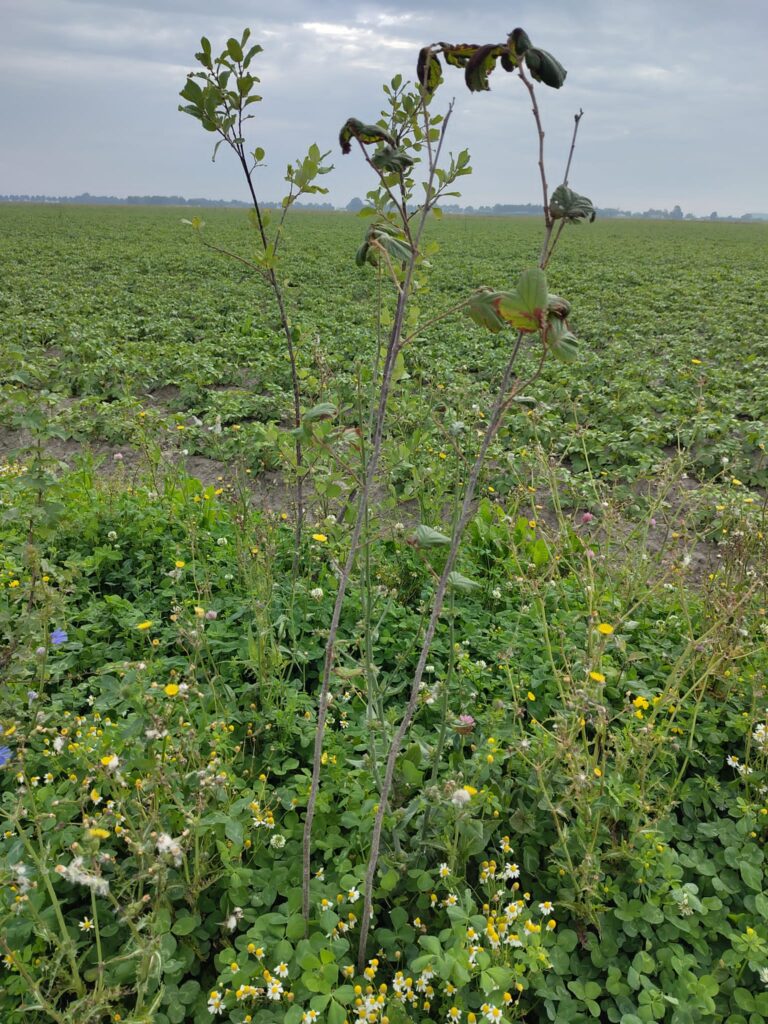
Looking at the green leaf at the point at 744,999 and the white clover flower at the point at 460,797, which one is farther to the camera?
the green leaf at the point at 744,999

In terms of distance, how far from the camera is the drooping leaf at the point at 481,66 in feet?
3.43

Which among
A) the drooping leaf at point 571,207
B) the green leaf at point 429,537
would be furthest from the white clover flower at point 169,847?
the drooping leaf at point 571,207

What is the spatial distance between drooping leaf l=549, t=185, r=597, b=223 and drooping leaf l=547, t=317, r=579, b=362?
0.64 ft

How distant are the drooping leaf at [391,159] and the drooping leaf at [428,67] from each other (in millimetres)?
126

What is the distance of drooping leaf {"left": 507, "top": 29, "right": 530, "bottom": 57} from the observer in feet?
3.33

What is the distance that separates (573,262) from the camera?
929 inches

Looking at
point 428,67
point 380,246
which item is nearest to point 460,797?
point 380,246

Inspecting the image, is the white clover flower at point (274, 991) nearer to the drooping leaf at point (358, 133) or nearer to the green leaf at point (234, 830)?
the green leaf at point (234, 830)

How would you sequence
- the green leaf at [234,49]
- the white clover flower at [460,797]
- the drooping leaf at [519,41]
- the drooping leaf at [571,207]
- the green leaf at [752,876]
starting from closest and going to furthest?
the drooping leaf at [519,41] → the drooping leaf at [571,207] → the white clover flower at [460,797] → the green leaf at [752,876] → the green leaf at [234,49]

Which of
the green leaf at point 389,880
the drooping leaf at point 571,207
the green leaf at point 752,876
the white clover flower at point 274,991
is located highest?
the drooping leaf at point 571,207

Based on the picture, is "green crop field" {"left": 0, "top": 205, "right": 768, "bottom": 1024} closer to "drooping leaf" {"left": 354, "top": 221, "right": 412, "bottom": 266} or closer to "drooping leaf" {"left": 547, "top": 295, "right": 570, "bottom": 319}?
"drooping leaf" {"left": 354, "top": 221, "right": 412, "bottom": 266}

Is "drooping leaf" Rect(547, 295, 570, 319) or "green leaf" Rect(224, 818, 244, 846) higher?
"drooping leaf" Rect(547, 295, 570, 319)

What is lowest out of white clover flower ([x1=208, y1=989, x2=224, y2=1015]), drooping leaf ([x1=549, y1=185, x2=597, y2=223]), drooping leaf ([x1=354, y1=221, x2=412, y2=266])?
white clover flower ([x1=208, y1=989, x2=224, y2=1015])

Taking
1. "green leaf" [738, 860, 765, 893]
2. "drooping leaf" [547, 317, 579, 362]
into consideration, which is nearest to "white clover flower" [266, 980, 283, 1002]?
"green leaf" [738, 860, 765, 893]
